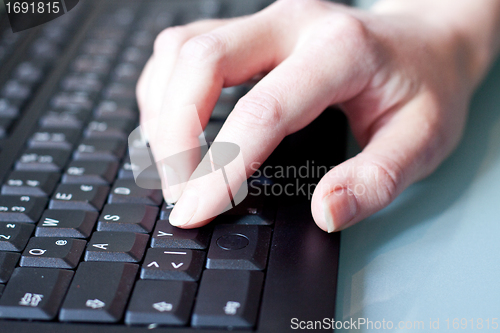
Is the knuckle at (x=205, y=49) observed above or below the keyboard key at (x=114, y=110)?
above

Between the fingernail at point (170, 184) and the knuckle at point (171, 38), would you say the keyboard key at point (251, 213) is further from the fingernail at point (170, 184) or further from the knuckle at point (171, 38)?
the knuckle at point (171, 38)

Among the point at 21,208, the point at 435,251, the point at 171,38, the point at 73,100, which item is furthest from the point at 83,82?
the point at 435,251

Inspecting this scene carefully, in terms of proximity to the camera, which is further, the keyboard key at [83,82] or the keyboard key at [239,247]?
the keyboard key at [83,82]

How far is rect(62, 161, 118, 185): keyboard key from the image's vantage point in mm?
495

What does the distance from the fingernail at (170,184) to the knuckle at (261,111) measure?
9 centimetres

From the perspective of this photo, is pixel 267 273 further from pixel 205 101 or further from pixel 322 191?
pixel 205 101

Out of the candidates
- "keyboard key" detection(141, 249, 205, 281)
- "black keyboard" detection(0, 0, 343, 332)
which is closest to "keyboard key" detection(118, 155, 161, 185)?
"black keyboard" detection(0, 0, 343, 332)

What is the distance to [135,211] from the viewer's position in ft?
1.47

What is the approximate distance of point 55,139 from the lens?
21.8 inches

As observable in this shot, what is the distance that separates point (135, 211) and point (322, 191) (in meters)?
0.19

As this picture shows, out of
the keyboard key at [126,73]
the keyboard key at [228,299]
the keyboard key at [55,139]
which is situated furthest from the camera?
the keyboard key at [126,73]

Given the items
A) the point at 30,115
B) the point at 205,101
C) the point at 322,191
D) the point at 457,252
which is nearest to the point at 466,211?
the point at 457,252

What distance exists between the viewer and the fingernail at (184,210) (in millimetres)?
414

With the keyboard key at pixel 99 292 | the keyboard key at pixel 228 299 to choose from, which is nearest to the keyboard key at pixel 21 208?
the keyboard key at pixel 99 292
